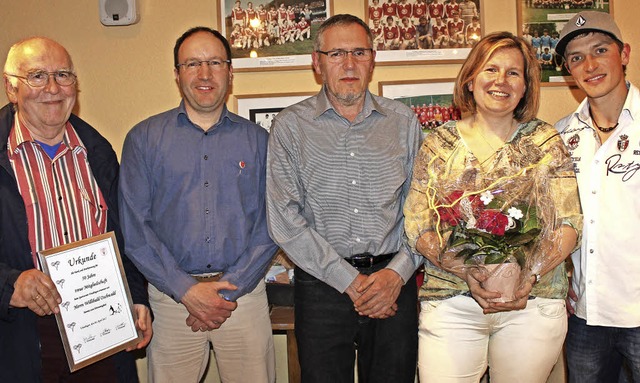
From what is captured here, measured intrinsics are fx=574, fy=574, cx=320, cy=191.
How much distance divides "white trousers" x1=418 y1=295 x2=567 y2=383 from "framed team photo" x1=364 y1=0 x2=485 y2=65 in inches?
72.0

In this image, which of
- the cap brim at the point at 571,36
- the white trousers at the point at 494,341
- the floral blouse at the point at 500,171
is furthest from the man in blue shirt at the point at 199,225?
the cap brim at the point at 571,36

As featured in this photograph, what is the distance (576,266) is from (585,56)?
94cm

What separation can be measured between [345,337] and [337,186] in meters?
0.68

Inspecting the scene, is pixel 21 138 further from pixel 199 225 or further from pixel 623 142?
pixel 623 142

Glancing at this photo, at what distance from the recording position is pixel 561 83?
369 cm

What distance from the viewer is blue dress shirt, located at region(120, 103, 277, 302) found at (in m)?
2.62

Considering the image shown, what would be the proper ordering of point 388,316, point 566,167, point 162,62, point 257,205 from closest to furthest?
1. point 566,167
2. point 388,316
3. point 257,205
4. point 162,62

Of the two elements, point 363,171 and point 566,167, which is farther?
point 363,171

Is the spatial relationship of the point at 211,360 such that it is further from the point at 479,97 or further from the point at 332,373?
the point at 479,97

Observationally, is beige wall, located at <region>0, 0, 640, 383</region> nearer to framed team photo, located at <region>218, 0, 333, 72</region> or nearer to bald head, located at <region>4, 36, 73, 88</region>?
framed team photo, located at <region>218, 0, 333, 72</region>

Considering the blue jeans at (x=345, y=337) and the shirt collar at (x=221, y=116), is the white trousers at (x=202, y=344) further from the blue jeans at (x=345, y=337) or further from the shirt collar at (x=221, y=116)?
the shirt collar at (x=221, y=116)

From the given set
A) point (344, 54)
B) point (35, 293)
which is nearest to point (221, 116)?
point (344, 54)

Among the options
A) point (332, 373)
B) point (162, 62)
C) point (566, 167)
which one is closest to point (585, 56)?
point (566, 167)

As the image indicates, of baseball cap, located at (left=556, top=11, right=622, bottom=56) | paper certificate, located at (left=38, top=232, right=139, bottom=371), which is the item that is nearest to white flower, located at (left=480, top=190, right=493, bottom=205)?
baseball cap, located at (left=556, top=11, right=622, bottom=56)
